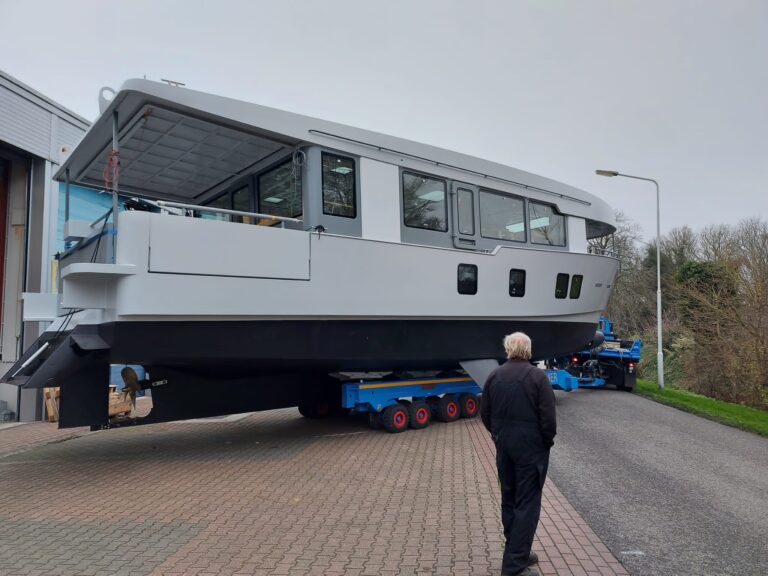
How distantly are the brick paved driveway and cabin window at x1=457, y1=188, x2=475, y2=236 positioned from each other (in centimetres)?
316

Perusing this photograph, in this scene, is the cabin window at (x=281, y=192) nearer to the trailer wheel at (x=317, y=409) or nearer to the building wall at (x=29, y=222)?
the trailer wheel at (x=317, y=409)

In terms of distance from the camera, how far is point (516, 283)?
9141 mm

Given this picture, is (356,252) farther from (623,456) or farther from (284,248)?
(623,456)

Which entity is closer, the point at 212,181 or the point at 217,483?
the point at 217,483

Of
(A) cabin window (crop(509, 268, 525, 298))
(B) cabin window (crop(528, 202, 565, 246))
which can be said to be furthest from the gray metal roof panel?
(A) cabin window (crop(509, 268, 525, 298))

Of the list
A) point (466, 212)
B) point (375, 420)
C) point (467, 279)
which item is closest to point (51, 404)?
point (375, 420)

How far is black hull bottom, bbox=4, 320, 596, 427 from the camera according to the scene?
586 centimetres

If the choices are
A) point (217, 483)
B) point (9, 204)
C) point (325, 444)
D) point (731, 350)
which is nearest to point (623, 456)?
point (325, 444)

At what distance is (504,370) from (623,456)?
172 inches

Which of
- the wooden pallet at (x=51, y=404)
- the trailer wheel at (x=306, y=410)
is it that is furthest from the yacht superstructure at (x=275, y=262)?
the wooden pallet at (x=51, y=404)

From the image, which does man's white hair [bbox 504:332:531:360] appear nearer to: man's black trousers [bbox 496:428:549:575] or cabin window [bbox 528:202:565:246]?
man's black trousers [bbox 496:428:549:575]

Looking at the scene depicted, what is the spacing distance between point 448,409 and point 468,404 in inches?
18.1

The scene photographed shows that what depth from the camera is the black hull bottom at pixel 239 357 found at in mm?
5855

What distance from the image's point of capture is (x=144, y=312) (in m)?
5.64
